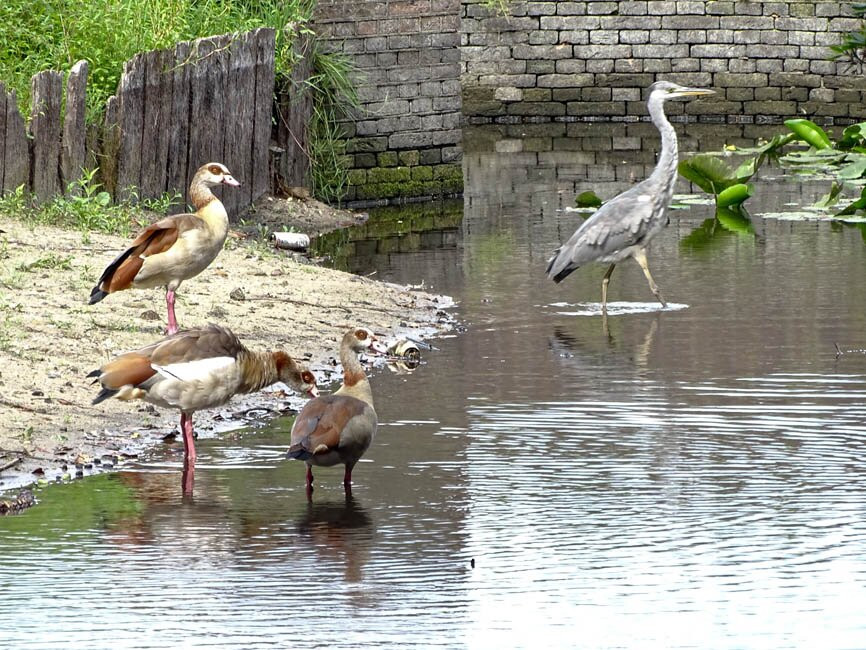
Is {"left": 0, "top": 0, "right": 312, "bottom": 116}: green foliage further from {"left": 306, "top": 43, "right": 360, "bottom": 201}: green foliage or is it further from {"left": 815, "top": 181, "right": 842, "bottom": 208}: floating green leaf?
{"left": 815, "top": 181, "right": 842, "bottom": 208}: floating green leaf

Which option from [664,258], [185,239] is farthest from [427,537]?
[664,258]

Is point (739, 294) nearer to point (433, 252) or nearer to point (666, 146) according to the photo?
point (666, 146)

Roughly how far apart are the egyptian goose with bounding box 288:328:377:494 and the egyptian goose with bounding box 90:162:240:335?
2535 millimetres

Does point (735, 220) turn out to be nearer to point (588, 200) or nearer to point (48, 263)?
point (588, 200)

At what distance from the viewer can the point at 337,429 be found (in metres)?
6.70

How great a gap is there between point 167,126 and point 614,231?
14.0 feet

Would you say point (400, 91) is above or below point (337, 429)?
above

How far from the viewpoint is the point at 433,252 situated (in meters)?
14.3

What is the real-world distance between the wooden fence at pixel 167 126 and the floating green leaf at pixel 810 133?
228 inches

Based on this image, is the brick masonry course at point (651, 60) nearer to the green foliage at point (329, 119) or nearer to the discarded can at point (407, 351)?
the green foliage at point (329, 119)

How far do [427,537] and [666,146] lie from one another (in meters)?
5.98

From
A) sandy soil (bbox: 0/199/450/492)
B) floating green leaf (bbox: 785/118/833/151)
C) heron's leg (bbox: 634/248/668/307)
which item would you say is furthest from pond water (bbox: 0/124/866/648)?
floating green leaf (bbox: 785/118/833/151)

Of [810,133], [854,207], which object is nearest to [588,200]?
[854,207]

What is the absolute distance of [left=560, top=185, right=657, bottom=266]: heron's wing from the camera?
1129cm
